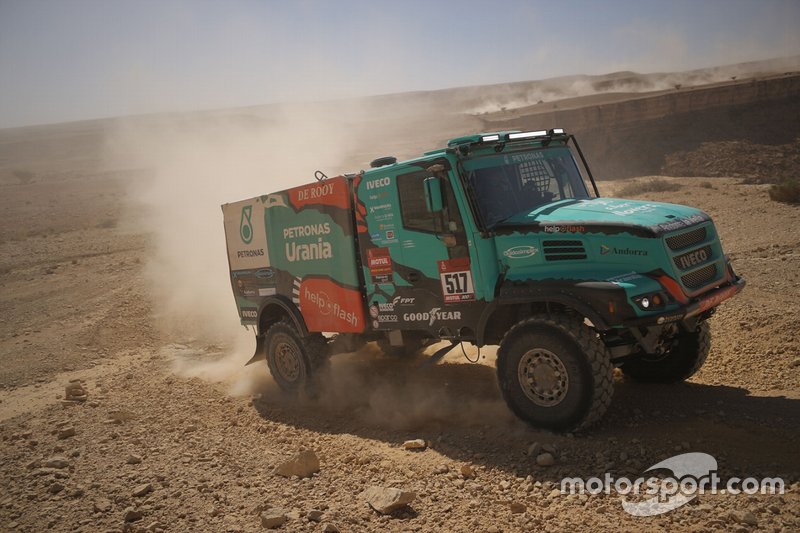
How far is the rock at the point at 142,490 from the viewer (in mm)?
6203

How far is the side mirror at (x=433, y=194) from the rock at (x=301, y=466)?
272cm

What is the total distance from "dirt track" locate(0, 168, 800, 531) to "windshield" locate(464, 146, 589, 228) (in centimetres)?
216

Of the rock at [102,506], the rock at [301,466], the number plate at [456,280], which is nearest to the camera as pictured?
the rock at [102,506]

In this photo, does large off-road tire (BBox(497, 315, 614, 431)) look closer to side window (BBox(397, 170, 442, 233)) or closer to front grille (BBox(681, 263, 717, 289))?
front grille (BBox(681, 263, 717, 289))

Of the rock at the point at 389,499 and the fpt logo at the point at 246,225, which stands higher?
the fpt logo at the point at 246,225

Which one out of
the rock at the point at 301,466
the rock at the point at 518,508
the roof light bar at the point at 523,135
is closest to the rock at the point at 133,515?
the rock at the point at 301,466

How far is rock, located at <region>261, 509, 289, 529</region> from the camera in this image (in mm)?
5152

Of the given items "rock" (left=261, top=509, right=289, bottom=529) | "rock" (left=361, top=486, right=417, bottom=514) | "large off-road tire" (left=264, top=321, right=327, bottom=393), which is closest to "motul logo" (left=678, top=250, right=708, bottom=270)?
"rock" (left=361, top=486, right=417, bottom=514)

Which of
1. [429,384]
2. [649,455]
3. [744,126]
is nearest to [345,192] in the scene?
[429,384]

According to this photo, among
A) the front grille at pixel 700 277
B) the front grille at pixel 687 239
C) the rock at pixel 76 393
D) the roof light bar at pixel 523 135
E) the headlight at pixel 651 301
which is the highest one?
the roof light bar at pixel 523 135

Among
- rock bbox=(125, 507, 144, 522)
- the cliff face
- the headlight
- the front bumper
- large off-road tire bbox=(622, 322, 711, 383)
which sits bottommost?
rock bbox=(125, 507, 144, 522)

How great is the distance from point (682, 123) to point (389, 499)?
Result: 3354 cm

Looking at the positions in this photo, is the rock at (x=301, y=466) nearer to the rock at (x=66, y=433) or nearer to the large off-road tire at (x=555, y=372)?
the large off-road tire at (x=555, y=372)

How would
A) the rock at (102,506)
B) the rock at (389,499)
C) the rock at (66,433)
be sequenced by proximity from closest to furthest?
the rock at (389,499) < the rock at (102,506) < the rock at (66,433)
